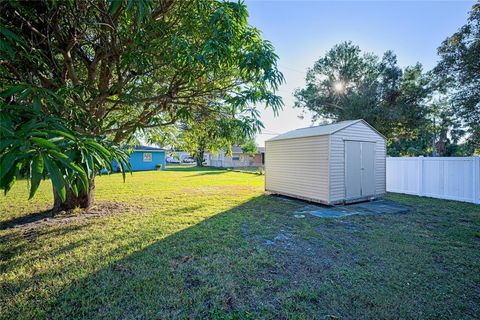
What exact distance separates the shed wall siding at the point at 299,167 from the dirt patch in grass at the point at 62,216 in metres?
4.76

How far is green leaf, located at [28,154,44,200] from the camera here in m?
0.90

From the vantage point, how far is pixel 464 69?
28.9ft

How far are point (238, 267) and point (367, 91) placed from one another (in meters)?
15.0

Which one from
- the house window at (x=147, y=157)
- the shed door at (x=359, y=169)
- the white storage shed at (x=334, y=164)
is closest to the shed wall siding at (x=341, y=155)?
the white storage shed at (x=334, y=164)

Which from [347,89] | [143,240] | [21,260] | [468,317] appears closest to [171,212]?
[143,240]

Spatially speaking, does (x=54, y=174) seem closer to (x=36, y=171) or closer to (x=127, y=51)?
(x=36, y=171)

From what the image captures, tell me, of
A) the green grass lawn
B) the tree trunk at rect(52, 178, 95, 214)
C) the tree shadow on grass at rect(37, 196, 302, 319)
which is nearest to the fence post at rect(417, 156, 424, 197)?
the green grass lawn

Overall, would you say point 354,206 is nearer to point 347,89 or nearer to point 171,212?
point 171,212

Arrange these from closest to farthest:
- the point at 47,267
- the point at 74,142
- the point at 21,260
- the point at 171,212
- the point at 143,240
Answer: the point at 74,142, the point at 47,267, the point at 21,260, the point at 143,240, the point at 171,212

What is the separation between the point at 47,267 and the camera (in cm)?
274

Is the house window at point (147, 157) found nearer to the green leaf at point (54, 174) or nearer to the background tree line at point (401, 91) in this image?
the background tree line at point (401, 91)

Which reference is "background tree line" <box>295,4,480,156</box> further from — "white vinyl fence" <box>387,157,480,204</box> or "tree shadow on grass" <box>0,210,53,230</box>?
"tree shadow on grass" <box>0,210,53,230</box>

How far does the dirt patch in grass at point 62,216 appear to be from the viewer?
14.5ft

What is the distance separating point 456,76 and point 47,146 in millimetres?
13921
